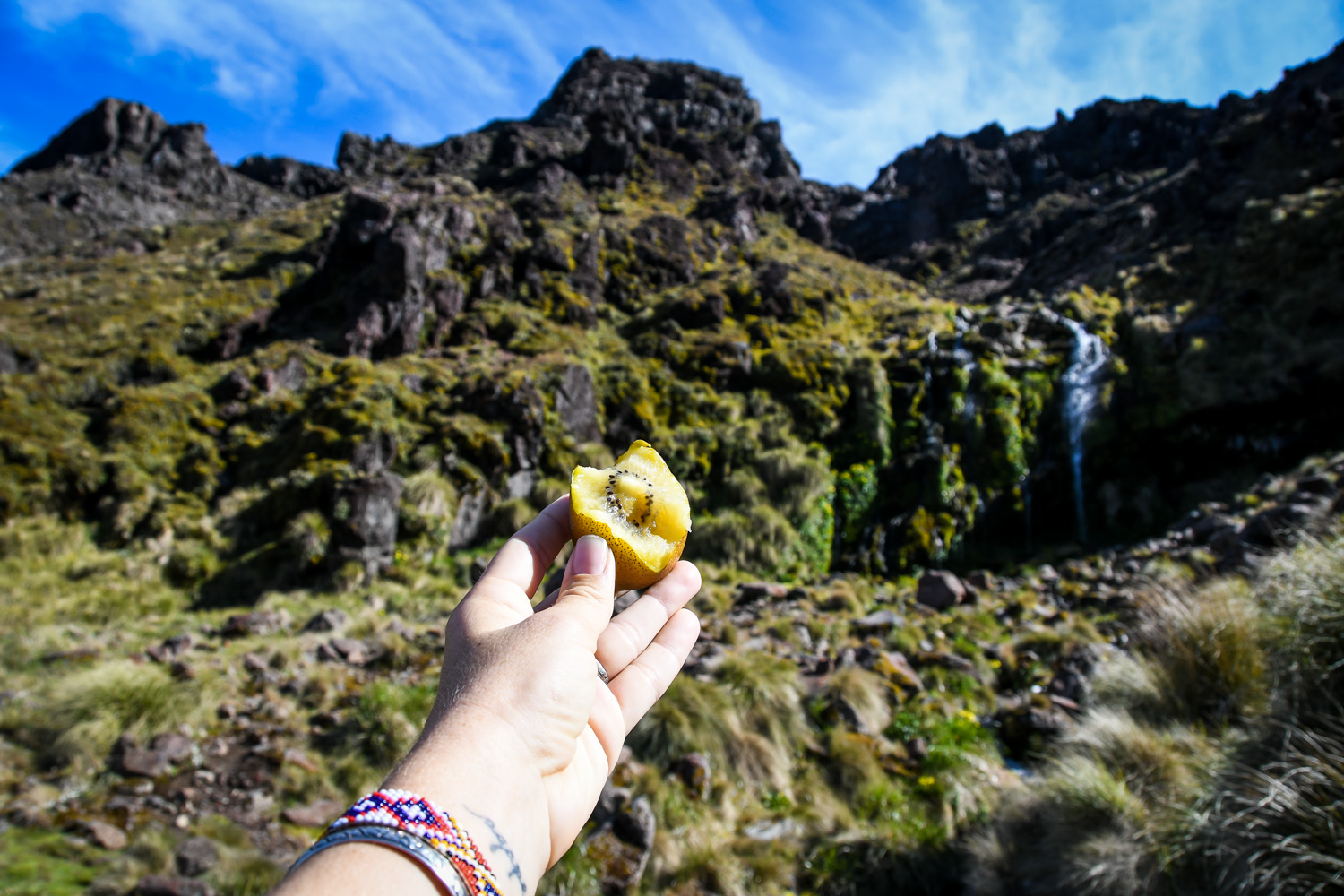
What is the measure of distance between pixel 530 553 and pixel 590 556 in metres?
0.28

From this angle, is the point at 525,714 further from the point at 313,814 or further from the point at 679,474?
the point at 679,474

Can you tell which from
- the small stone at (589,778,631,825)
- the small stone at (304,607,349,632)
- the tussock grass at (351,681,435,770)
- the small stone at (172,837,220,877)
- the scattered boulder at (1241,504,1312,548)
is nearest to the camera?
the small stone at (172,837,220,877)

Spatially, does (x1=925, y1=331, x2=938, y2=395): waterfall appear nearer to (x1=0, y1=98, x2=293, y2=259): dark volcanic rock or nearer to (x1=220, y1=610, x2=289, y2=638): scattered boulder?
(x1=220, y1=610, x2=289, y2=638): scattered boulder

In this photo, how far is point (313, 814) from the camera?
4238 mm

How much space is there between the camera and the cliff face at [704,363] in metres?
12.7

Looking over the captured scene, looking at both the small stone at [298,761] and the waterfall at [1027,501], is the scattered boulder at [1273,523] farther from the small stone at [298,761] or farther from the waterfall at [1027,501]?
the small stone at [298,761]

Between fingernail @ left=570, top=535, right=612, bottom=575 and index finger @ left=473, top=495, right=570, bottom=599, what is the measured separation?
0.40 ft

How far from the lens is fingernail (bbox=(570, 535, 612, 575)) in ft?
5.81

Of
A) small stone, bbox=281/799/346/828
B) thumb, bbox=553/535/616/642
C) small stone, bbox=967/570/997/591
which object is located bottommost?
small stone, bbox=281/799/346/828

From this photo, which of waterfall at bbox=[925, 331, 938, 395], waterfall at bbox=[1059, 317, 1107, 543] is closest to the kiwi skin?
waterfall at bbox=[1059, 317, 1107, 543]

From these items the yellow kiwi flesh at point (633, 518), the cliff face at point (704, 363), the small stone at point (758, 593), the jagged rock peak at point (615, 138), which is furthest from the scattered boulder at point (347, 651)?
the jagged rock peak at point (615, 138)

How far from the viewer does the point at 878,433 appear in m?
15.4

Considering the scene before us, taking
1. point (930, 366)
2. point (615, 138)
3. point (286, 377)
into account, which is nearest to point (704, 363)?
point (930, 366)

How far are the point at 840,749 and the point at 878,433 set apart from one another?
11.3 meters
